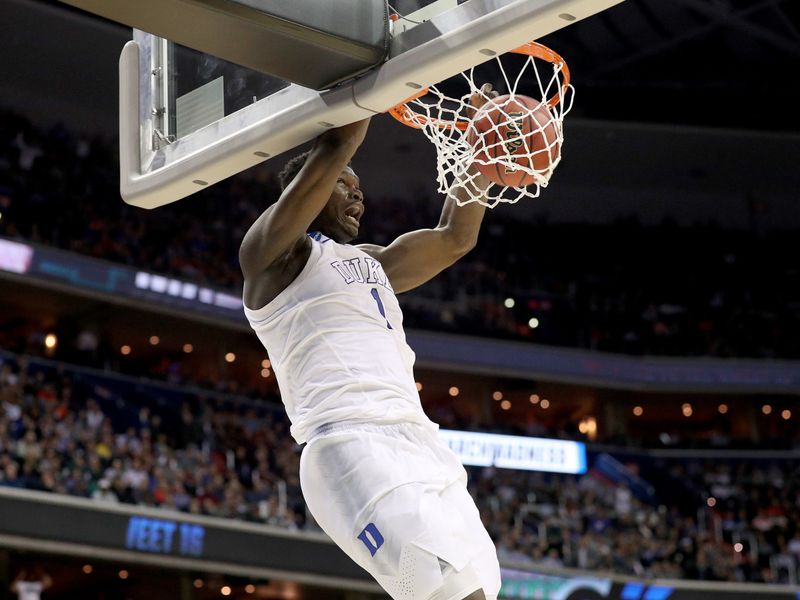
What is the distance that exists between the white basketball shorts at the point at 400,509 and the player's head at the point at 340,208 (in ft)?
2.78

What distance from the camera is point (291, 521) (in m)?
17.3

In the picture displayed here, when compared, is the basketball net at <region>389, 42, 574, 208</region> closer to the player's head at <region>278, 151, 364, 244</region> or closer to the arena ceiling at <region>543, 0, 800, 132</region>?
the player's head at <region>278, 151, 364, 244</region>

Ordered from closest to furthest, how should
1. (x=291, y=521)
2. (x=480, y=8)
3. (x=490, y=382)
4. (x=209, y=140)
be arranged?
1. (x=480, y=8)
2. (x=209, y=140)
3. (x=291, y=521)
4. (x=490, y=382)

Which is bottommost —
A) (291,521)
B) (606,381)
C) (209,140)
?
(209,140)

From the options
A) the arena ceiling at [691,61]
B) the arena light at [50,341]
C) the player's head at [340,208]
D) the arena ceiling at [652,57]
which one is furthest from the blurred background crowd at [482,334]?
the player's head at [340,208]

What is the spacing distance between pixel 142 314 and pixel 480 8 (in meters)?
20.2

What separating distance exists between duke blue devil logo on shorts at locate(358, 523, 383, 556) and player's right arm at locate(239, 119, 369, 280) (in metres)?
0.96

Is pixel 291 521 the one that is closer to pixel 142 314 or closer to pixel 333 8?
pixel 142 314

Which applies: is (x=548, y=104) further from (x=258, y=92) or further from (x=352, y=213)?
(x=258, y=92)

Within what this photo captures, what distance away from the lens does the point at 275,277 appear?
3936mm

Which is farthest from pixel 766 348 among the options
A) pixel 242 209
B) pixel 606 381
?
pixel 242 209

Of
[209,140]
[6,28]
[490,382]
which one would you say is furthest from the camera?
[490,382]

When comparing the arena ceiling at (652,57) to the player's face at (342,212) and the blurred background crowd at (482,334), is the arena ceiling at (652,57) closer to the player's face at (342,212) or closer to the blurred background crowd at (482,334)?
the blurred background crowd at (482,334)

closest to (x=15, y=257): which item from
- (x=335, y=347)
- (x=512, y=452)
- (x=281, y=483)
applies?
(x=281, y=483)
